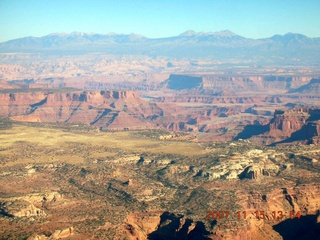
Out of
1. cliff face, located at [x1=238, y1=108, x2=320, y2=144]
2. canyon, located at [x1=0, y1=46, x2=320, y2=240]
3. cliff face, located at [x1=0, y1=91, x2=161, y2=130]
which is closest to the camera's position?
canyon, located at [x1=0, y1=46, x2=320, y2=240]

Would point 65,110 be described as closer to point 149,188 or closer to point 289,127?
point 289,127

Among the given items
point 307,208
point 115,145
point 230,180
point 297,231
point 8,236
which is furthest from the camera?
point 115,145

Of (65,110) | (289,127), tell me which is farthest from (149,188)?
(65,110)

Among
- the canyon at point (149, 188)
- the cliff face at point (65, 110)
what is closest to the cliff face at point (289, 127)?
the canyon at point (149, 188)

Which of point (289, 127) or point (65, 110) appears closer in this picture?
point (289, 127)

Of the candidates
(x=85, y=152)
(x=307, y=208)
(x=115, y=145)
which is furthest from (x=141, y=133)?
(x=307, y=208)

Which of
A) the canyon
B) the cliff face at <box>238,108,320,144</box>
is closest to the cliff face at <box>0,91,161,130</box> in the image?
the cliff face at <box>238,108,320,144</box>

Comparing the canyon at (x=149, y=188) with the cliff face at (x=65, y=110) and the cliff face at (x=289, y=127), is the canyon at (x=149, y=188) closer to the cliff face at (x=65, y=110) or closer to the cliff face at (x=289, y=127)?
the cliff face at (x=289, y=127)

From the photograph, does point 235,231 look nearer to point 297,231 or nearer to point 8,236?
point 297,231

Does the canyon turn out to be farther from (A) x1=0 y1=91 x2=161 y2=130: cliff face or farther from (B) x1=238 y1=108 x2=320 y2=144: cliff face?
(A) x1=0 y1=91 x2=161 y2=130: cliff face

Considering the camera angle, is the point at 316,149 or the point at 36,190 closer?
the point at 36,190

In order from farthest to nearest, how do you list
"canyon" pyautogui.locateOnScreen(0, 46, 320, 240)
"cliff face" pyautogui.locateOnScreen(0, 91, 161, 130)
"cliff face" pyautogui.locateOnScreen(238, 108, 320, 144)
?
1. "cliff face" pyautogui.locateOnScreen(0, 91, 161, 130)
2. "cliff face" pyautogui.locateOnScreen(238, 108, 320, 144)
3. "canyon" pyautogui.locateOnScreen(0, 46, 320, 240)
